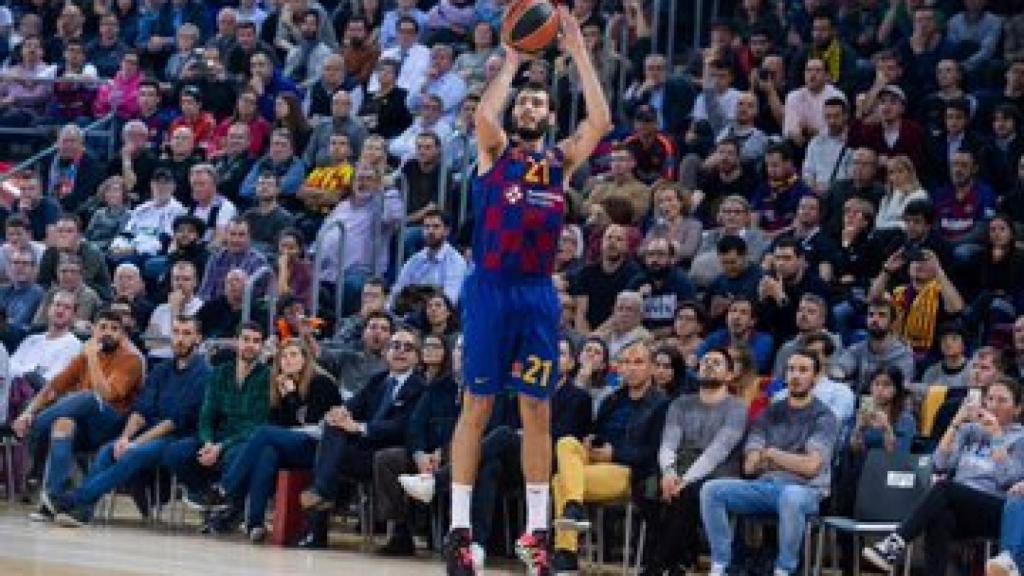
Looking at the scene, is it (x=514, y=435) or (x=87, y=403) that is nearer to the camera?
(x=514, y=435)

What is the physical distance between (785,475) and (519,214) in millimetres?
3660

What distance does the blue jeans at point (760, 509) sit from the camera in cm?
1561

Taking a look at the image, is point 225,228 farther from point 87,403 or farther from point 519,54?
point 519,54

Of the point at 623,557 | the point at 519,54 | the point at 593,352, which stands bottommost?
the point at 623,557

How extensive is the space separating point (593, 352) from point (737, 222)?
7.61ft

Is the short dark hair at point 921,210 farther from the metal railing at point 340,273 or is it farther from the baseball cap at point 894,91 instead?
the metal railing at point 340,273

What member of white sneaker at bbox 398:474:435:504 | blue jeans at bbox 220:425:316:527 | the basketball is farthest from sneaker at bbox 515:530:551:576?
blue jeans at bbox 220:425:316:527

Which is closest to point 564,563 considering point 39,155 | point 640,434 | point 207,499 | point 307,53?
point 640,434

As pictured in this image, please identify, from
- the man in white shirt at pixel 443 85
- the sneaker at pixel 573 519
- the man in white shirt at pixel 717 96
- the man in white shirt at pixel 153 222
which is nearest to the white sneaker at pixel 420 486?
the sneaker at pixel 573 519

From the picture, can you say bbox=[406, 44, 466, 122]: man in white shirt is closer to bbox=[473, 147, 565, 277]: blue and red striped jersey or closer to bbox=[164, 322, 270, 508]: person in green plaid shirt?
bbox=[164, 322, 270, 508]: person in green plaid shirt

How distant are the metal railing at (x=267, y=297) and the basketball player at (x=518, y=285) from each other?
6.00 meters

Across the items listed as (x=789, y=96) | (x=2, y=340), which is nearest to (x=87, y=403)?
(x=2, y=340)

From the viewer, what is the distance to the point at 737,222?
19125 millimetres

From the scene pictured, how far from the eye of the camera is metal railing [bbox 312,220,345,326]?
65.1 feet
